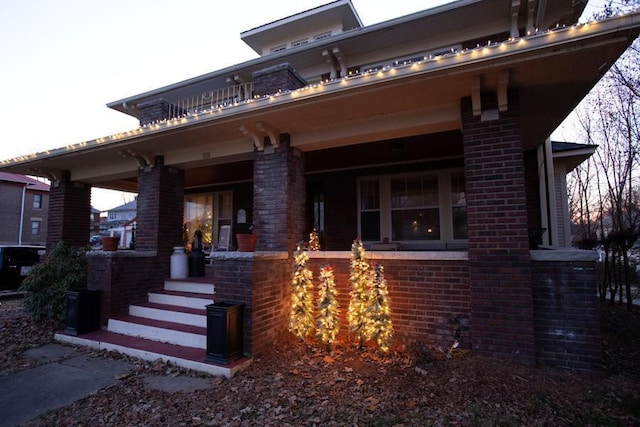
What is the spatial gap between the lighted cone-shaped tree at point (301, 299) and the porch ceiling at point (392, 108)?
6.20 ft

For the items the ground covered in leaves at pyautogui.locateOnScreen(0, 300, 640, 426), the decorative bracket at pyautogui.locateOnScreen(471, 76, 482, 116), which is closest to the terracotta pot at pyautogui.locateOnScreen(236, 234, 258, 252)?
the ground covered in leaves at pyautogui.locateOnScreen(0, 300, 640, 426)

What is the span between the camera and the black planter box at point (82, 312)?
537 centimetres

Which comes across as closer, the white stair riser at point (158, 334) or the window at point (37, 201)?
the white stair riser at point (158, 334)

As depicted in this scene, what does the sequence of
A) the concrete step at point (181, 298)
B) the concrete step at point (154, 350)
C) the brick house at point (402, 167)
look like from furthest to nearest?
the concrete step at point (181, 298), the concrete step at point (154, 350), the brick house at point (402, 167)

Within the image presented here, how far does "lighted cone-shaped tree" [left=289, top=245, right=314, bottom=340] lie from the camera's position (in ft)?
15.1

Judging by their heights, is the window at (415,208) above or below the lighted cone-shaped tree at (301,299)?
above

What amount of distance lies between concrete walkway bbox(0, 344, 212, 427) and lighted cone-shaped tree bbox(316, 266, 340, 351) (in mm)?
1500

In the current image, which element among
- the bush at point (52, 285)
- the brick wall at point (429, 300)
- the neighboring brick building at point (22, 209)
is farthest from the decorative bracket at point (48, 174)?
the neighboring brick building at point (22, 209)

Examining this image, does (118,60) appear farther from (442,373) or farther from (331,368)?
(442,373)

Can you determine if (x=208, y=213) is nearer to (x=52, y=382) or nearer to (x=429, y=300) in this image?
(x=52, y=382)

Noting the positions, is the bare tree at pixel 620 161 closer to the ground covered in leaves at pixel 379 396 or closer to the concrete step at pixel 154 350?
the ground covered in leaves at pixel 379 396

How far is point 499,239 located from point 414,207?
3.63 metres

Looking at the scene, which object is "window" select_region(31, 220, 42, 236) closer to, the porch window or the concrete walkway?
the porch window

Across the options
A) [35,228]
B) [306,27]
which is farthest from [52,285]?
[35,228]
